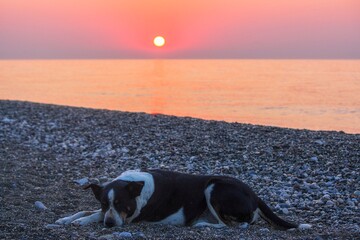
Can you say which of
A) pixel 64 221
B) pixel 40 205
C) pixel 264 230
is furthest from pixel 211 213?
pixel 40 205

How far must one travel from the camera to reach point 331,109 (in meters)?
39.2

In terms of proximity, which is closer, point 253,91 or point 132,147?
point 132,147

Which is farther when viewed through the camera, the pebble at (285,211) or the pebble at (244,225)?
the pebble at (285,211)

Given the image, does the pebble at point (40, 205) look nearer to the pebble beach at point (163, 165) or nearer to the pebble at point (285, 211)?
the pebble beach at point (163, 165)

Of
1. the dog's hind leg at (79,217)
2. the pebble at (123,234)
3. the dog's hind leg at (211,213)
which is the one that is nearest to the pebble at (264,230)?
the dog's hind leg at (211,213)

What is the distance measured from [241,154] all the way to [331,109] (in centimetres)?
2535

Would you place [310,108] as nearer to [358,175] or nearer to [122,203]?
[358,175]

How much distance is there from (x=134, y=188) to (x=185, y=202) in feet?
2.81

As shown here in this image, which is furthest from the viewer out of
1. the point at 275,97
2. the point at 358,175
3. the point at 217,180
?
the point at 275,97

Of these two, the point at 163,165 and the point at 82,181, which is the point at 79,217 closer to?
the point at 82,181

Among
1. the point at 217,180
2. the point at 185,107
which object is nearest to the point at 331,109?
the point at 185,107

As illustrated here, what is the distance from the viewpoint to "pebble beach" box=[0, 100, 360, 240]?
28.1ft

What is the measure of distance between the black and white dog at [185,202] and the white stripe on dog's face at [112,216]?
0.18m

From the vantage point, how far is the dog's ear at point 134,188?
876 centimetres
